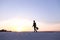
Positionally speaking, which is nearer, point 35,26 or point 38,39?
point 38,39

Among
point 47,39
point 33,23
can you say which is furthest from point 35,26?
point 47,39

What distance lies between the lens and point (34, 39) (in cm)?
1081

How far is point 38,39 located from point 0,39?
2793mm

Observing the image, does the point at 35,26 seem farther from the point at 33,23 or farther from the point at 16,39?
the point at 16,39

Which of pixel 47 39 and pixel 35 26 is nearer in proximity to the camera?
pixel 47 39

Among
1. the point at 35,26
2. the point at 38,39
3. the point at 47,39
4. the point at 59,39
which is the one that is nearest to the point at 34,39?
the point at 38,39

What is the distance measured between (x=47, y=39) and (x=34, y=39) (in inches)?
38.9

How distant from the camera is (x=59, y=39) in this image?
10.8m

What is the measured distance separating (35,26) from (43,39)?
47.7ft

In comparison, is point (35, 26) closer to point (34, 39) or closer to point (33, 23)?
point (33, 23)

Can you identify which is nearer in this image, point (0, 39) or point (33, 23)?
point (0, 39)

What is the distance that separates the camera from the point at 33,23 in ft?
83.4

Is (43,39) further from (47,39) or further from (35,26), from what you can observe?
(35,26)

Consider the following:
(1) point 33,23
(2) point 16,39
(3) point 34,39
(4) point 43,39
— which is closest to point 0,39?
(2) point 16,39
